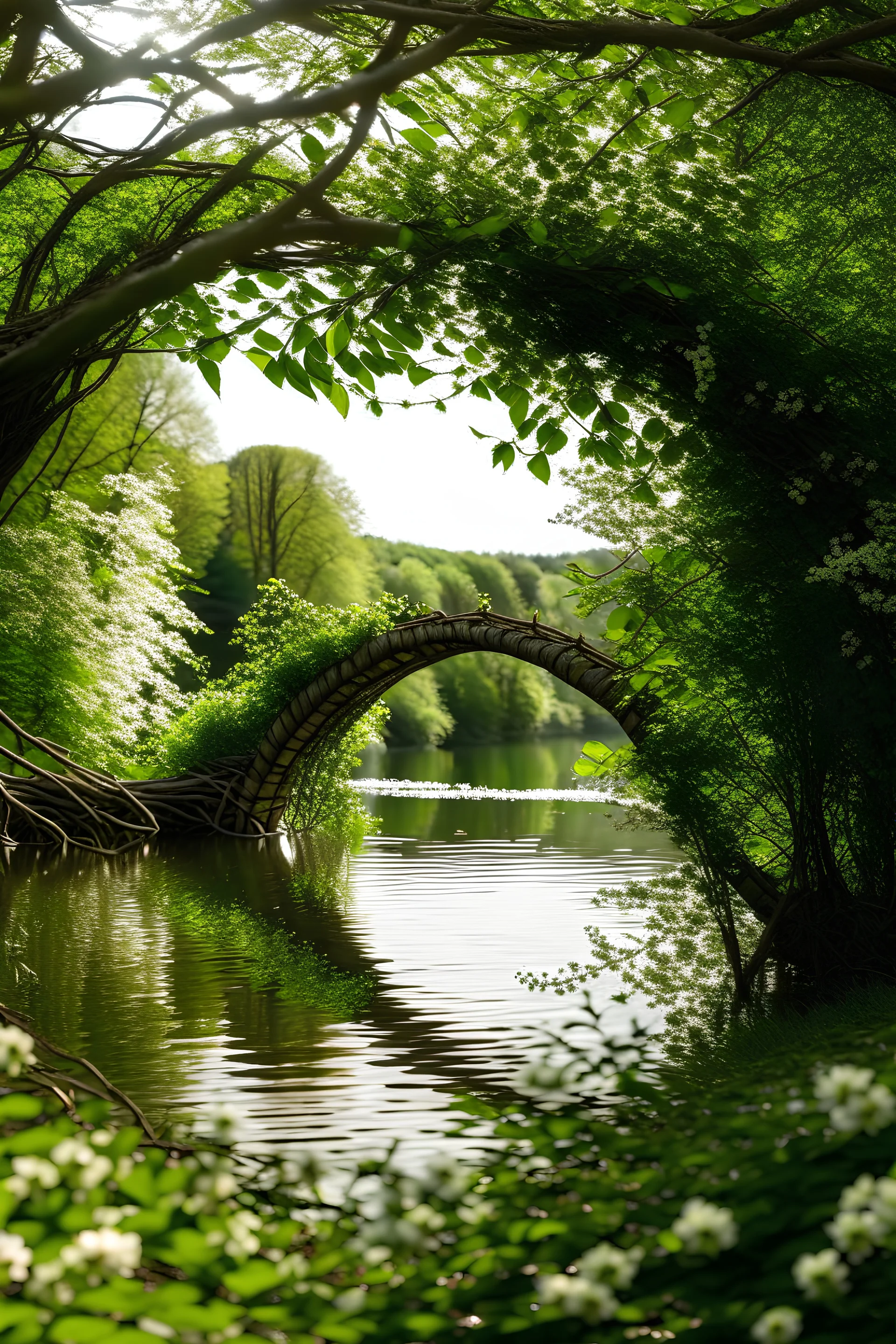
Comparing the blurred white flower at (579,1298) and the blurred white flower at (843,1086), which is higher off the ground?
the blurred white flower at (843,1086)

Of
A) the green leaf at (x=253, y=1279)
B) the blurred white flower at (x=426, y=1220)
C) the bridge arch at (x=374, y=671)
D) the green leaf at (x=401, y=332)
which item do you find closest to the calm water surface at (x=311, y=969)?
the bridge arch at (x=374, y=671)

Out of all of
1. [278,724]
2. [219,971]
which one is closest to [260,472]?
[278,724]

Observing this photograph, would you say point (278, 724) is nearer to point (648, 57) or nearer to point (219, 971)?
point (219, 971)

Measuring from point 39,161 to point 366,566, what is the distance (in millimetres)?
29889

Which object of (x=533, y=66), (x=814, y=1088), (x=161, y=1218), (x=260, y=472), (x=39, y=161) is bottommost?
(x=161, y=1218)

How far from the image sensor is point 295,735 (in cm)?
1077

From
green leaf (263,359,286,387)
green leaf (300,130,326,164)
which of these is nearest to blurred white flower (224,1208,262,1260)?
green leaf (263,359,286,387)

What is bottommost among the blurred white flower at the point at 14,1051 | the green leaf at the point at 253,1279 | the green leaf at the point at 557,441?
the green leaf at the point at 253,1279

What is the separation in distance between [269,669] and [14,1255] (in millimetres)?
10769

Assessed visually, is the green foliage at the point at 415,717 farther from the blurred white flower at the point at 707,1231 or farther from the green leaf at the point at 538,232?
the blurred white flower at the point at 707,1231

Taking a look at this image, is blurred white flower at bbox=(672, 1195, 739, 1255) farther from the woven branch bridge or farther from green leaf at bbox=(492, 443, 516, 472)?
the woven branch bridge

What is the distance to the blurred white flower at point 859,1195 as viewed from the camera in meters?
1.44

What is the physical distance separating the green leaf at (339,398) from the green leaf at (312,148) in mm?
792

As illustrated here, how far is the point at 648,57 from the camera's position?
4.02m
